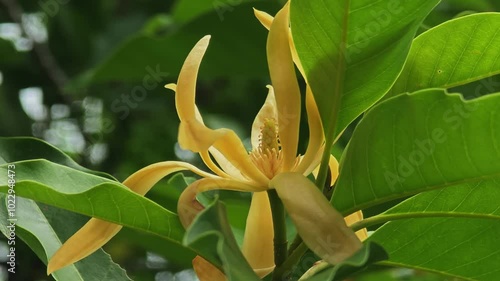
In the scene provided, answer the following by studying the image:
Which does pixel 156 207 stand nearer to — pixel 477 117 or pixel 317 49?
pixel 317 49

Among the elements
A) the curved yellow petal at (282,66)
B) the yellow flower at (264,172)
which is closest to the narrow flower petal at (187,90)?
the yellow flower at (264,172)

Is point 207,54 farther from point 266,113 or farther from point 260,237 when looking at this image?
point 260,237

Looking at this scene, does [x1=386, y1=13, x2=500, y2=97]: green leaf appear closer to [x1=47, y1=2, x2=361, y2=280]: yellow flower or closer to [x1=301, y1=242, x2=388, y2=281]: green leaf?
[x1=47, y1=2, x2=361, y2=280]: yellow flower

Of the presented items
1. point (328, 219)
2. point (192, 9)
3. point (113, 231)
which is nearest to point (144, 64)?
point (192, 9)

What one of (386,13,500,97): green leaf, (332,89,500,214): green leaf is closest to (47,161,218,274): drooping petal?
(332,89,500,214): green leaf

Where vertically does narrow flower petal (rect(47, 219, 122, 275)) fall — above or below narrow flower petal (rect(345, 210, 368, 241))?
above

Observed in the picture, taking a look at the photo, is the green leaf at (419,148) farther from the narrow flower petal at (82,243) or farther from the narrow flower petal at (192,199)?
the narrow flower petal at (82,243)
